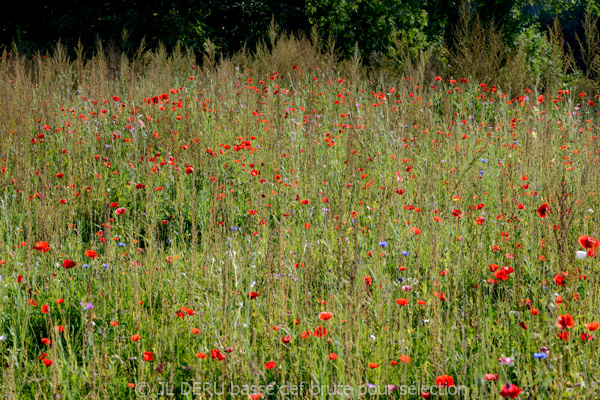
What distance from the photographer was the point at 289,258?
2.26 m

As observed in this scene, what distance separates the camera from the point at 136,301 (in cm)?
179

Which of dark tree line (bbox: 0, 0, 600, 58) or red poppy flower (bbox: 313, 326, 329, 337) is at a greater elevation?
dark tree line (bbox: 0, 0, 600, 58)

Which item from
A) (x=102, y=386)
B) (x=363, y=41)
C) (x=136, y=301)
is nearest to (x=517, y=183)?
(x=136, y=301)

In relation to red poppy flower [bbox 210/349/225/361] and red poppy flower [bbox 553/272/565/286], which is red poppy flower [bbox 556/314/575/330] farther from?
red poppy flower [bbox 210/349/225/361]

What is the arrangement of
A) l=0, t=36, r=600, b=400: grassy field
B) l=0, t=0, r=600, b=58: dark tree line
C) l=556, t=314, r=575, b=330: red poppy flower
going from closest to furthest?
l=556, t=314, r=575, b=330: red poppy flower → l=0, t=36, r=600, b=400: grassy field → l=0, t=0, r=600, b=58: dark tree line

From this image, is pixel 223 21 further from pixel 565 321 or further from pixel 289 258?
pixel 565 321

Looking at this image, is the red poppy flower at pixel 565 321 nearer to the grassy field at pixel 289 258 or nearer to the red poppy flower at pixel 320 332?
the grassy field at pixel 289 258

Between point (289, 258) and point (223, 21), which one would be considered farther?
point (223, 21)

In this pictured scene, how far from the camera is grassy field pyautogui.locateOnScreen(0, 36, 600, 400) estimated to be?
1573mm

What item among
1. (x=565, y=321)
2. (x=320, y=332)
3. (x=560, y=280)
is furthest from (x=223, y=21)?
(x=565, y=321)

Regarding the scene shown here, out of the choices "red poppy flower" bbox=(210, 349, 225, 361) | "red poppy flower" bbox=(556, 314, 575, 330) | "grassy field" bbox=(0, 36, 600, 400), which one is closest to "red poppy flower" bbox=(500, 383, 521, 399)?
"grassy field" bbox=(0, 36, 600, 400)

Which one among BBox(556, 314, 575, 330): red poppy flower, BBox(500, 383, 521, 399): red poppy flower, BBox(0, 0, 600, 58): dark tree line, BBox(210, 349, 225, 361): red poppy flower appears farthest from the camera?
BBox(0, 0, 600, 58): dark tree line

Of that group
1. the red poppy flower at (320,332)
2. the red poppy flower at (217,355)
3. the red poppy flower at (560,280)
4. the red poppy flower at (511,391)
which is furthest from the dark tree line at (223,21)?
the red poppy flower at (511,391)

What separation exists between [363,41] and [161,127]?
763cm
